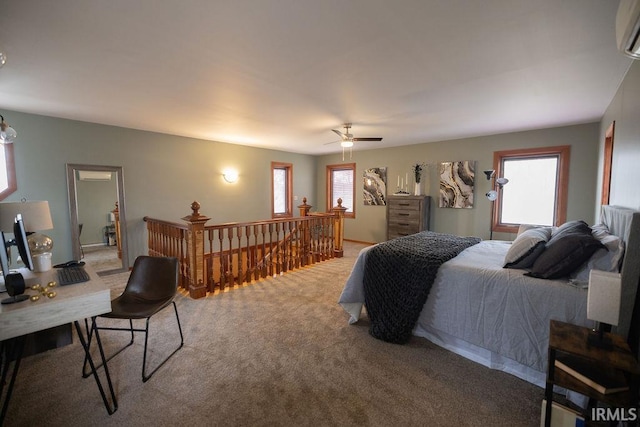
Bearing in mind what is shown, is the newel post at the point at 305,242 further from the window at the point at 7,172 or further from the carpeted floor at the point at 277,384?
the window at the point at 7,172

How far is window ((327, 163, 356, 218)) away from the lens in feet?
23.4

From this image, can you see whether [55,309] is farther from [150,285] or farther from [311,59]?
[311,59]

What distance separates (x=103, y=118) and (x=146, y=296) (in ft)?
10.1

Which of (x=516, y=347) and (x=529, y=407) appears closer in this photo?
(x=529, y=407)

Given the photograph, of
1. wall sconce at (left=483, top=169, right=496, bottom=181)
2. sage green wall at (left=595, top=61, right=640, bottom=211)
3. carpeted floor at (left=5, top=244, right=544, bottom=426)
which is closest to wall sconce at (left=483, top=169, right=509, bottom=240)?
wall sconce at (left=483, top=169, right=496, bottom=181)

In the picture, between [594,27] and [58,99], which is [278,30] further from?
[58,99]

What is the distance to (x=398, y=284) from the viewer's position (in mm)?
2438

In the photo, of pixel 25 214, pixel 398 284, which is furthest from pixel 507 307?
pixel 25 214

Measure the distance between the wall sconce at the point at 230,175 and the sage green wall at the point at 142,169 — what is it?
101 mm

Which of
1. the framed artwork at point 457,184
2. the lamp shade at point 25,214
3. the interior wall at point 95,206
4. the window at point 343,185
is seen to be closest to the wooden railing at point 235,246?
the interior wall at point 95,206

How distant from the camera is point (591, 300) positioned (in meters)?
1.33

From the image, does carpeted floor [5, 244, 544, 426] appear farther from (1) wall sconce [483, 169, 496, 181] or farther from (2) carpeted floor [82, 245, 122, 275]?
(1) wall sconce [483, 169, 496, 181]

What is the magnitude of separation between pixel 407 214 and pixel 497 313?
370cm

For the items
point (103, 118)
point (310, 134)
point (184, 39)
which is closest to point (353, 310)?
point (184, 39)
